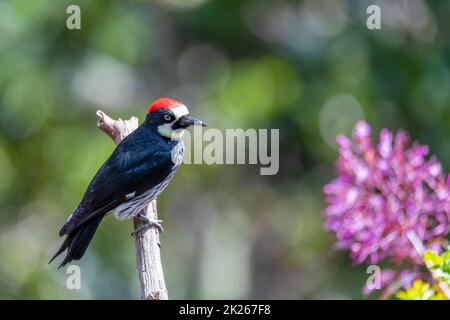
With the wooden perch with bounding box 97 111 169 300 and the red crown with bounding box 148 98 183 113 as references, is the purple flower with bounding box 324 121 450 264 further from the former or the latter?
the red crown with bounding box 148 98 183 113

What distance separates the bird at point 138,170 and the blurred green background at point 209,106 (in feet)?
10.4

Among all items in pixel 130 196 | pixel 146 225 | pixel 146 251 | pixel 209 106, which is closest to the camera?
pixel 146 251

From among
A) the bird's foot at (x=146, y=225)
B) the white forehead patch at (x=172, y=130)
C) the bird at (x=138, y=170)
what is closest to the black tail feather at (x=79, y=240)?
the bird at (x=138, y=170)

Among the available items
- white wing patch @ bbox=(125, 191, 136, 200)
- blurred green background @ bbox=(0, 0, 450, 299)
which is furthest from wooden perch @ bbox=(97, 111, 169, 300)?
blurred green background @ bbox=(0, 0, 450, 299)

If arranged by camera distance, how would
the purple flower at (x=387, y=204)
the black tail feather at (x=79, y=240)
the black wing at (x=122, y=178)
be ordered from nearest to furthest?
the purple flower at (x=387, y=204) → the black tail feather at (x=79, y=240) → the black wing at (x=122, y=178)

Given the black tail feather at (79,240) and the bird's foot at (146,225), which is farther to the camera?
the bird's foot at (146,225)

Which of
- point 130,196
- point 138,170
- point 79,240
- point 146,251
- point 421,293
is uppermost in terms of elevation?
point 138,170

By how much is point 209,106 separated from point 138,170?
4149mm

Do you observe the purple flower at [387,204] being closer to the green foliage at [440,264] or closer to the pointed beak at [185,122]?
the green foliage at [440,264]

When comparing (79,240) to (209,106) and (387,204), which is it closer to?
(387,204)

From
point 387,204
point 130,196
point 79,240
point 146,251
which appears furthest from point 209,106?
point 387,204

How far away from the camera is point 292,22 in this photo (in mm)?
9281

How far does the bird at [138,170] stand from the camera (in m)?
4.21

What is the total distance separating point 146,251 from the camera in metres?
3.92
